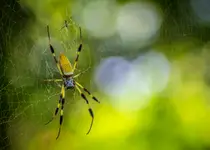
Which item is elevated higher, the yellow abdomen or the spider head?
the yellow abdomen

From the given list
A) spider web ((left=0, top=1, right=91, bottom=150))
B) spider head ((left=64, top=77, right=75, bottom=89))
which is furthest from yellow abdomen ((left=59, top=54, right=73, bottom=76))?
spider web ((left=0, top=1, right=91, bottom=150))

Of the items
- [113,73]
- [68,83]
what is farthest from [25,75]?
[113,73]

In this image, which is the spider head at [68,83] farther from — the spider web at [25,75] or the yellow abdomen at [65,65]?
the spider web at [25,75]

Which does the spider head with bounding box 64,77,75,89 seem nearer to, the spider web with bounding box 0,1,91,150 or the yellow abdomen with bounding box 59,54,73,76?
the yellow abdomen with bounding box 59,54,73,76

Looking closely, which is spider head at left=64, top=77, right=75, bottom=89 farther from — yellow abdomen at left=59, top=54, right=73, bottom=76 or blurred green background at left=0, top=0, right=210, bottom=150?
blurred green background at left=0, top=0, right=210, bottom=150

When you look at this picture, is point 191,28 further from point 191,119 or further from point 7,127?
point 7,127

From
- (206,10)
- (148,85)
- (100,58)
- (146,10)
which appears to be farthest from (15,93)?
(206,10)

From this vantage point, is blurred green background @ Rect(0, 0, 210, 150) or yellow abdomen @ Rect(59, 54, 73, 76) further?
blurred green background @ Rect(0, 0, 210, 150)
